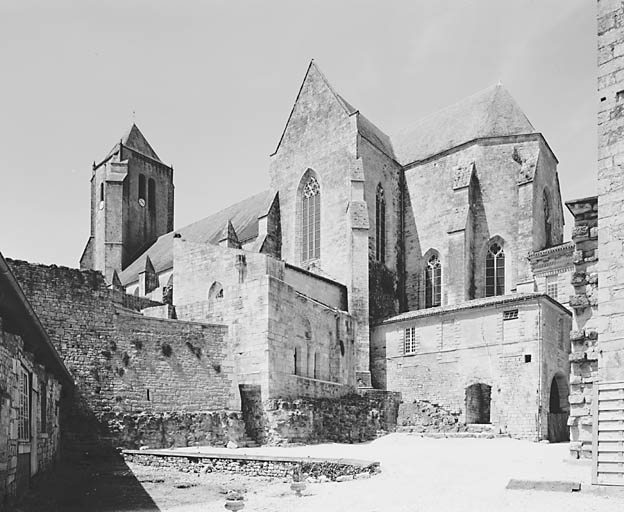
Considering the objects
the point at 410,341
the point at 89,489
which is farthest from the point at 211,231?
the point at 89,489

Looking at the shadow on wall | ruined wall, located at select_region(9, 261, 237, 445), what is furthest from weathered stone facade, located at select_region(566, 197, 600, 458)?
ruined wall, located at select_region(9, 261, 237, 445)

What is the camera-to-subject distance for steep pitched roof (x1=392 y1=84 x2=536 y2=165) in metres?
34.3

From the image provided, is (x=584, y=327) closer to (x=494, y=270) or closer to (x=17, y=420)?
(x=17, y=420)

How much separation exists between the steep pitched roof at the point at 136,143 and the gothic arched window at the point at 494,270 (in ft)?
95.7

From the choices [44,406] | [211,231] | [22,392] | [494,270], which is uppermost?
[211,231]

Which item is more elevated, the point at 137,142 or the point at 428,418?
the point at 137,142

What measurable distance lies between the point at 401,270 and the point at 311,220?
509 cm

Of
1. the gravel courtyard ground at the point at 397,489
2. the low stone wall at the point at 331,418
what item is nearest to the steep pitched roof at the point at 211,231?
the low stone wall at the point at 331,418

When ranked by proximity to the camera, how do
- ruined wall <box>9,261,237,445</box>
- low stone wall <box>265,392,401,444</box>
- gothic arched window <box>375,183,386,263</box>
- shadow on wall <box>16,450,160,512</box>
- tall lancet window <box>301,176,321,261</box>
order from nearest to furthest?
shadow on wall <box>16,450,160,512</box>
ruined wall <box>9,261,237,445</box>
low stone wall <box>265,392,401,444</box>
gothic arched window <box>375,183,386,263</box>
tall lancet window <box>301,176,321,261</box>

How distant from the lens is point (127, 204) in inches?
1991

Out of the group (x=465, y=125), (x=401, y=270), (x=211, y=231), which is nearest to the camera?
(x=401, y=270)

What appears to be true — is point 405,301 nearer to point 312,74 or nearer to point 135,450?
point 312,74

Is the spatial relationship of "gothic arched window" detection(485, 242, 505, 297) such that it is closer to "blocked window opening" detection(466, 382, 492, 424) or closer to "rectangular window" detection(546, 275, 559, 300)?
"rectangular window" detection(546, 275, 559, 300)

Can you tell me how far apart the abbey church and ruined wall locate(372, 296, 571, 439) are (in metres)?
0.06
